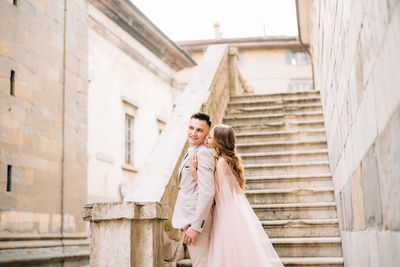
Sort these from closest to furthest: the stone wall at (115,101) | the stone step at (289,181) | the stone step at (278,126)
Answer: the stone step at (289,181) < the stone step at (278,126) < the stone wall at (115,101)

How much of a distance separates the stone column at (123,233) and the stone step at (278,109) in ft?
17.6

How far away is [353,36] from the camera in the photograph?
293cm

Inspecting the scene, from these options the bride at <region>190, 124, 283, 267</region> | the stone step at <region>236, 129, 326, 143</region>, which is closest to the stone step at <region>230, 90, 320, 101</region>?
the stone step at <region>236, 129, 326, 143</region>

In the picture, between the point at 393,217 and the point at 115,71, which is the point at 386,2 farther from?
the point at 115,71

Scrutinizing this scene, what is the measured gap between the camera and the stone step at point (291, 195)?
6344 mm

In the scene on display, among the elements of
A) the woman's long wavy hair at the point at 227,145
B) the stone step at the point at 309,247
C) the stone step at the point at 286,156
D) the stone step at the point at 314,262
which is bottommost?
the stone step at the point at 314,262

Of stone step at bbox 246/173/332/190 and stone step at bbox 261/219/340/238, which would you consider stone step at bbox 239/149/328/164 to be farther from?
stone step at bbox 261/219/340/238

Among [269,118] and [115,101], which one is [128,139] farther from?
[269,118]

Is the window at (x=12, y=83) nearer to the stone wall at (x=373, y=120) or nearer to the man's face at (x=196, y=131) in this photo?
the man's face at (x=196, y=131)

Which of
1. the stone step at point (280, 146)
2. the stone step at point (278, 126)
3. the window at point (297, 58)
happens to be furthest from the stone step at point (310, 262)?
A: the window at point (297, 58)

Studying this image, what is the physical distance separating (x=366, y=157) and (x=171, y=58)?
19.5 metres

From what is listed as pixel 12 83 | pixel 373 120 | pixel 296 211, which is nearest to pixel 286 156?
pixel 296 211

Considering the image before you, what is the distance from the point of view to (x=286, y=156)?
745 centimetres

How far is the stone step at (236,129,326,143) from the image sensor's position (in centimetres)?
797
